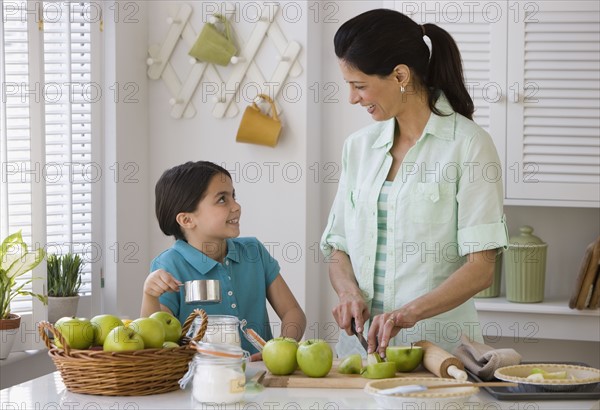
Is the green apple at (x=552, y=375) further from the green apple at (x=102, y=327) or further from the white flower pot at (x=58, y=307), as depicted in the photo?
the white flower pot at (x=58, y=307)

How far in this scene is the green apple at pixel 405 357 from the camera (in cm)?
182

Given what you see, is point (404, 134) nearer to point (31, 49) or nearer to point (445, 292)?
point (445, 292)

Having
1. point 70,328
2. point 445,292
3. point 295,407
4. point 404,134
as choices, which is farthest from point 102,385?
point 404,134

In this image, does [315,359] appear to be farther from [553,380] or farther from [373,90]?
[373,90]

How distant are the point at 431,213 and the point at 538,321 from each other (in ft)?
3.96

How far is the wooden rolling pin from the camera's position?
5.59 ft

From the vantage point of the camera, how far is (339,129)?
350cm

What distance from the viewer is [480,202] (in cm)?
207

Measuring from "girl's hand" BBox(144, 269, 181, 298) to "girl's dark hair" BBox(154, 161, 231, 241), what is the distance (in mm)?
322

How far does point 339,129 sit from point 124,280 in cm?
98

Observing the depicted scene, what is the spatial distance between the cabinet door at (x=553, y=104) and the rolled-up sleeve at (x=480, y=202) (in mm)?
1095

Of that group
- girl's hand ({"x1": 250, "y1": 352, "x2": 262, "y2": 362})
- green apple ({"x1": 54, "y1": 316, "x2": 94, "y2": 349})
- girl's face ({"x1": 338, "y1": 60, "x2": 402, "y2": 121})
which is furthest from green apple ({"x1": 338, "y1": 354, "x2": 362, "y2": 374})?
girl's face ({"x1": 338, "y1": 60, "x2": 402, "y2": 121})

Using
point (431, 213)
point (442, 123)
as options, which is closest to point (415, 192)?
point (431, 213)

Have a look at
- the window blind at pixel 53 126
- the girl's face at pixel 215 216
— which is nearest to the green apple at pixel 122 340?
the girl's face at pixel 215 216
